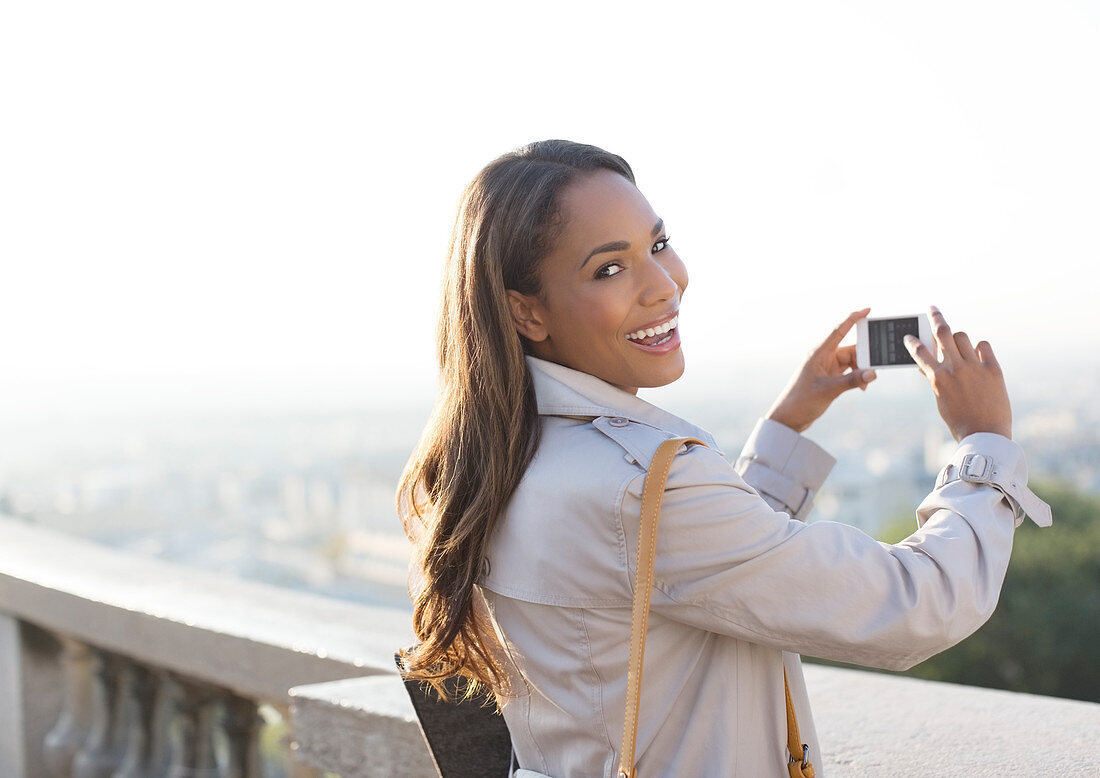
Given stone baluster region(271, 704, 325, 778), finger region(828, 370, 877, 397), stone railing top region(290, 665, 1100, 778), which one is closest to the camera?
stone railing top region(290, 665, 1100, 778)

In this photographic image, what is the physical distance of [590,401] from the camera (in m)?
1.54

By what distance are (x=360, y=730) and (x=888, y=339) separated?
132 cm

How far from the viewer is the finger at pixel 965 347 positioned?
166 cm

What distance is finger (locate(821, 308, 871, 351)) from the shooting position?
2033mm

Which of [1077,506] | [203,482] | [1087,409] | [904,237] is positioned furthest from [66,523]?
[904,237]

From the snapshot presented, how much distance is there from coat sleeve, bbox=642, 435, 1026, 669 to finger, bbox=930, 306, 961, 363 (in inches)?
14.2

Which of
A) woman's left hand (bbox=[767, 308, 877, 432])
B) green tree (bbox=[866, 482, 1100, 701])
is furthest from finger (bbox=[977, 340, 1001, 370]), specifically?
green tree (bbox=[866, 482, 1100, 701])

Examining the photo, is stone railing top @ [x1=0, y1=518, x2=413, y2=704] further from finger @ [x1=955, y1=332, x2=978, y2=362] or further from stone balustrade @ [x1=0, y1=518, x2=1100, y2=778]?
finger @ [x1=955, y1=332, x2=978, y2=362]

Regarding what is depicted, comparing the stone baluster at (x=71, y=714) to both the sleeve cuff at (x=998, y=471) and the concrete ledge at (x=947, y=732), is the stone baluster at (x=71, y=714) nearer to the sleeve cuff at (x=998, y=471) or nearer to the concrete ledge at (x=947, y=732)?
the concrete ledge at (x=947, y=732)

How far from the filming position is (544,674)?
150 centimetres

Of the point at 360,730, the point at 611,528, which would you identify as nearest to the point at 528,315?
the point at 611,528

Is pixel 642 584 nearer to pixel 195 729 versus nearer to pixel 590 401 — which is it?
pixel 590 401

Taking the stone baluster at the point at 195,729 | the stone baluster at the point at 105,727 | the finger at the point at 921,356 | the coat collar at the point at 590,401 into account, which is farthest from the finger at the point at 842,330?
the stone baluster at the point at 105,727

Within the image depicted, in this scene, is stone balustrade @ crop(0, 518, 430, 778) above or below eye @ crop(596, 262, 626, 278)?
below
